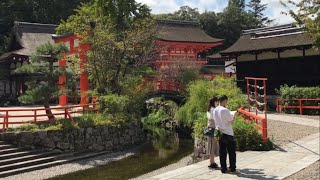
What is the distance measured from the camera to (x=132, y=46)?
23.6 meters

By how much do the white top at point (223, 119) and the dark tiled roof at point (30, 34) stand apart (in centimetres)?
3281

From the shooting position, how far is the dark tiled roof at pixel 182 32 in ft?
123

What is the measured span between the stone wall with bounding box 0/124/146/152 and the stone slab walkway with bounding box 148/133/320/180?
924 centimetres

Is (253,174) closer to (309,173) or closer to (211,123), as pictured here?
(309,173)

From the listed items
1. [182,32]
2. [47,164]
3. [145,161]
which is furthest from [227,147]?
[182,32]

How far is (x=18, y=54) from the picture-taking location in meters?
36.2

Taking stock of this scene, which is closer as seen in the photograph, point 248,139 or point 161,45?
point 248,139

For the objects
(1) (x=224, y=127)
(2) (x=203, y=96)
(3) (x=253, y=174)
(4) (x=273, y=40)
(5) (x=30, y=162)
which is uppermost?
(4) (x=273, y=40)

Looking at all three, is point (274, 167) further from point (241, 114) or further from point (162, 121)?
point (162, 121)

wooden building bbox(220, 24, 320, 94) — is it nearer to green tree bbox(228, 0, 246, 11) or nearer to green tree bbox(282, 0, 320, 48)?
green tree bbox(282, 0, 320, 48)

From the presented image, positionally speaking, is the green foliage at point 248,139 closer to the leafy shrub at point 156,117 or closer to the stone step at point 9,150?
the stone step at point 9,150

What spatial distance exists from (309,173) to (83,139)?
12365 mm

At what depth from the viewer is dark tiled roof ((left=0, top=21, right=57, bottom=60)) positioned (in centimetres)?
3971

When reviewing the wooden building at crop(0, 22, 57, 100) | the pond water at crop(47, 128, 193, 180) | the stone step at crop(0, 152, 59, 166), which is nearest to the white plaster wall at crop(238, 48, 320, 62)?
the pond water at crop(47, 128, 193, 180)
